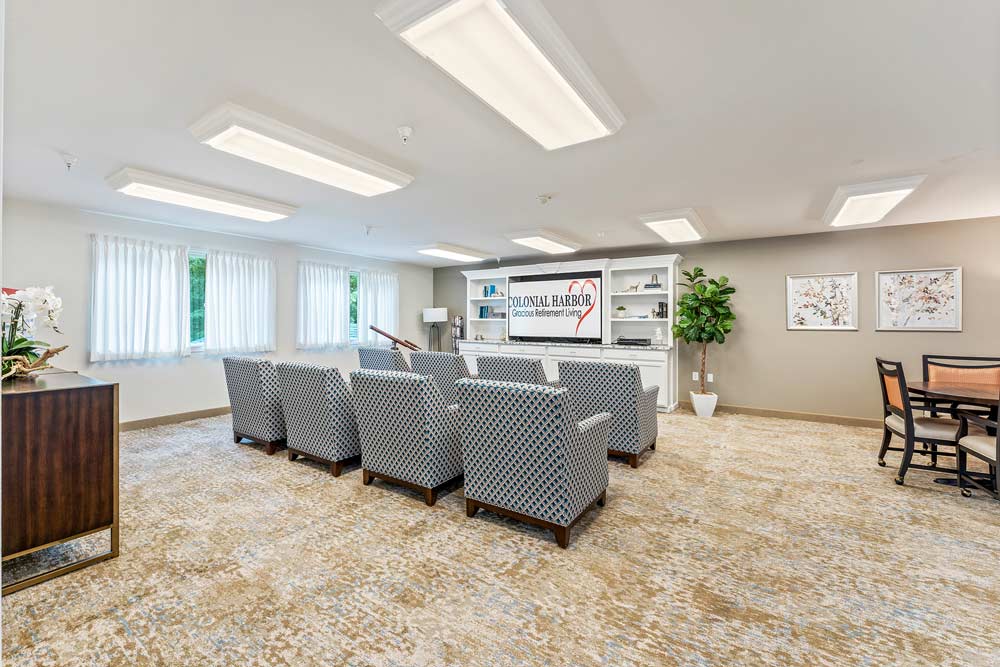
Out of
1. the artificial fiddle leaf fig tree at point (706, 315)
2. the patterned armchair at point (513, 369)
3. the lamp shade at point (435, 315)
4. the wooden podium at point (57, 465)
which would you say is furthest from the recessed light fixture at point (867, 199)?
the lamp shade at point (435, 315)

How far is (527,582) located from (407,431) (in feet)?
4.22

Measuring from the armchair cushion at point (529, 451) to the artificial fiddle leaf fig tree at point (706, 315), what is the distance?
133 inches

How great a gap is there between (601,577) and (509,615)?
0.53 meters

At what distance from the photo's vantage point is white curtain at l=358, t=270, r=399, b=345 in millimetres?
7582

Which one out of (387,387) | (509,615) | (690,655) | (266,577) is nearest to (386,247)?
(387,387)

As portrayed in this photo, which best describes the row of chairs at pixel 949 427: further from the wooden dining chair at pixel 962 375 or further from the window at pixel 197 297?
the window at pixel 197 297

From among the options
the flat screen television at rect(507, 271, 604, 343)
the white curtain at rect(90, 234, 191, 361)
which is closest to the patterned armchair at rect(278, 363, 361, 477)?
the white curtain at rect(90, 234, 191, 361)

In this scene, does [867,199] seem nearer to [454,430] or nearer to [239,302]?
[454,430]

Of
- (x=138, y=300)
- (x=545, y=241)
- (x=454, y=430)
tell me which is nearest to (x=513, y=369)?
(x=454, y=430)

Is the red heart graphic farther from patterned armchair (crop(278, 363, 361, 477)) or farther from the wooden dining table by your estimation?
patterned armchair (crop(278, 363, 361, 477))

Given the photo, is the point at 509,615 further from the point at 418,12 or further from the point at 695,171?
the point at 695,171

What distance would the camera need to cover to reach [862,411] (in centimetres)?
547

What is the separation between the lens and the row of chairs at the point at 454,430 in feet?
8.95

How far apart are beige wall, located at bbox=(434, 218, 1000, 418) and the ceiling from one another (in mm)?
1004
